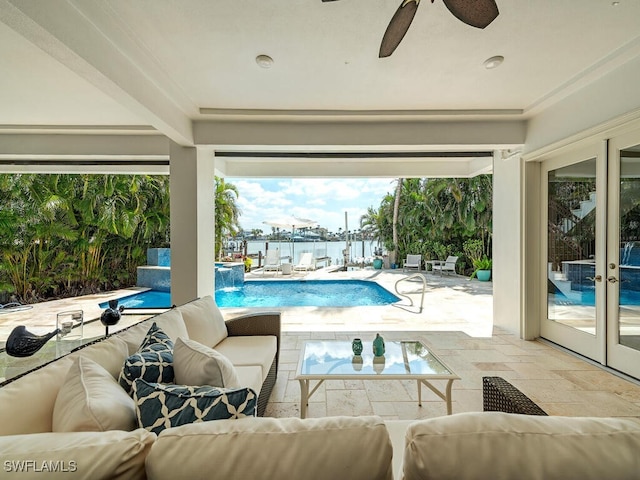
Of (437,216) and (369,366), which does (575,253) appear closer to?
(369,366)

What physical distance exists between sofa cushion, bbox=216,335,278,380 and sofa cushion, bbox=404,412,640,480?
1.74m

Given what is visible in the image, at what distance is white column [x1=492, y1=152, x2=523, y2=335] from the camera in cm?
426

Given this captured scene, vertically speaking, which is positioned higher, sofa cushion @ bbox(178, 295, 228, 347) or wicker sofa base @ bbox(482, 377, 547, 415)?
sofa cushion @ bbox(178, 295, 228, 347)

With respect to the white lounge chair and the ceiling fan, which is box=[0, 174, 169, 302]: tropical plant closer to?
the white lounge chair

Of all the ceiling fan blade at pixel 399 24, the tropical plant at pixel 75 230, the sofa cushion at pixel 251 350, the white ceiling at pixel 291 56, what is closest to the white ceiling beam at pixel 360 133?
the white ceiling at pixel 291 56

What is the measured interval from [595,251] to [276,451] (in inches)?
160

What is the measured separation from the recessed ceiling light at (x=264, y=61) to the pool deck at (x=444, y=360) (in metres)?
3.06

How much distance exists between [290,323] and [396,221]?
854cm

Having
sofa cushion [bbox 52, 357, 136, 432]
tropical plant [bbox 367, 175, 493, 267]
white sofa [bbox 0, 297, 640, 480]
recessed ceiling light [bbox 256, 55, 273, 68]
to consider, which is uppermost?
recessed ceiling light [bbox 256, 55, 273, 68]

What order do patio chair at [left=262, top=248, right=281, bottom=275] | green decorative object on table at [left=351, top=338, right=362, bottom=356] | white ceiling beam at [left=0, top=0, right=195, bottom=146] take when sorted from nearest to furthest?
1. white ceiling beam at [left=0, top=0, right=195, bottom=146]
2. green decorative object on table at [left=351, top=338, right=362, bottom=356]
3. patio chair at [left=262, top=248, right=281, bottom=275]

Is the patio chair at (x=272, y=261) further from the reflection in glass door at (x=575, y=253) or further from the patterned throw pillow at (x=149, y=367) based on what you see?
the patterned throw pillow at (x=149, y=367)

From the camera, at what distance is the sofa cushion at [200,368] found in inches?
51.9

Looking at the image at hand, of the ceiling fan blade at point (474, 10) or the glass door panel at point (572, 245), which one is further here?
the glass door panel at point (572, 245)

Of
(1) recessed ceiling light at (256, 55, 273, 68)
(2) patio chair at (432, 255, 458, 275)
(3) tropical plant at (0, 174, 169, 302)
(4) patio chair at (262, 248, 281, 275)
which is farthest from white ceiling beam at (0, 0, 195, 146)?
(2) patio chair at (432, 255, 458, 275)
